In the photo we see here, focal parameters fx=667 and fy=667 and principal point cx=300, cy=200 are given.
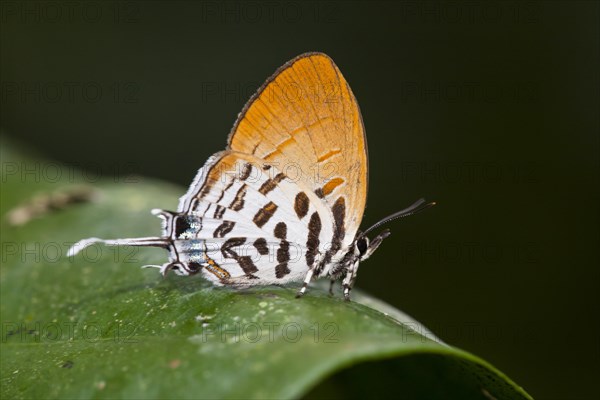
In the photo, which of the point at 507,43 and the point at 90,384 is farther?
the point at 507,43

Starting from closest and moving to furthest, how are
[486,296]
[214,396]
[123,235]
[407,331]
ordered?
1. [214,396]
2. [407,331]
3. [123,235]
4. [486,296]

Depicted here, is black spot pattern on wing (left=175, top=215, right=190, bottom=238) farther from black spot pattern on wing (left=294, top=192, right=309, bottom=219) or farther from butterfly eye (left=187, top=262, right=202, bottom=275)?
black spot pattern on wing (left=294, top=192, right=309, bottom=219)

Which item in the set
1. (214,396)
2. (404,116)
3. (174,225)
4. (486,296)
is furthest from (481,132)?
(214,396)

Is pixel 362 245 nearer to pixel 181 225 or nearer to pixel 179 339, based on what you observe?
pixel 181 225

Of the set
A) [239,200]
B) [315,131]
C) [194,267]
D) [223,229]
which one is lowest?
[194,267]

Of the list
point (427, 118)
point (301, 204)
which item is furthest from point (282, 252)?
point (427, 118)

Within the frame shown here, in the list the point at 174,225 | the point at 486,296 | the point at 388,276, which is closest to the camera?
the point at 174,225

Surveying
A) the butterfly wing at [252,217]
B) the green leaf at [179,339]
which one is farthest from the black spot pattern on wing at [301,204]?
the green leaf at [179,339]

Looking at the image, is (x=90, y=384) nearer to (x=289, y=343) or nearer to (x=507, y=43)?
(x=289, y=343)
